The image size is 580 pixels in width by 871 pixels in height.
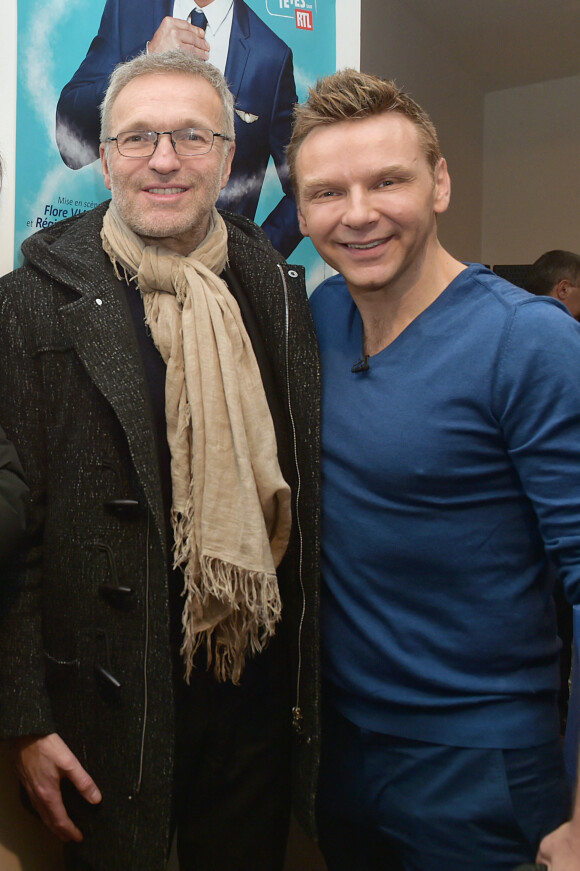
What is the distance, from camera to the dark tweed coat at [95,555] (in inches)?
48.5

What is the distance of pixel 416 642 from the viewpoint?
1.20 metres

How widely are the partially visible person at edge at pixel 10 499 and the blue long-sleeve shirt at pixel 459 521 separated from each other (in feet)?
1.70

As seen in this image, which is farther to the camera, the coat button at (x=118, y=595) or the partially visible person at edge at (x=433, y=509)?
the coat button at (x=118, y=595)

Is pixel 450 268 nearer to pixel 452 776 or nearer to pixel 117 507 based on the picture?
pixel 117 507

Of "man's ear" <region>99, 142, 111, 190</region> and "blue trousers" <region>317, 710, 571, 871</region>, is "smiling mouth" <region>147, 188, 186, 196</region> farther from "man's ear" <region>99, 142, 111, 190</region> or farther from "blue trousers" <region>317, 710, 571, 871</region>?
"blue trousers" <region>317, 710, 571, 871</region>

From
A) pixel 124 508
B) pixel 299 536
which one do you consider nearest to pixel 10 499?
pixel 124 508

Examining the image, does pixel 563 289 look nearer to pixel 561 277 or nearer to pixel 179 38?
pixel 561 277

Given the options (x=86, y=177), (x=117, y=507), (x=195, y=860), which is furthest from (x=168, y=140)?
(x=195, y=860)

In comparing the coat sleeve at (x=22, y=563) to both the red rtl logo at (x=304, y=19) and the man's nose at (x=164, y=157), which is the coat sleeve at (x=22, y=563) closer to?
the man's nose at (x=164, y=157)

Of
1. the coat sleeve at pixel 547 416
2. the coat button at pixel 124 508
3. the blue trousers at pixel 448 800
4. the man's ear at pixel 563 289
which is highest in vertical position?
the man's ear at pixel 563 289

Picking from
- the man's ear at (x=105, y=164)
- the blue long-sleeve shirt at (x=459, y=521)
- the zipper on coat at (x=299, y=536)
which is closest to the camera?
the blue long-sleeve shirt at (x=459, y=521)

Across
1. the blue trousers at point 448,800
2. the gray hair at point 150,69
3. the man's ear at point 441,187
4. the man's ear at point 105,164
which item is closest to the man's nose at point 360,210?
the man's ear at point 441,187

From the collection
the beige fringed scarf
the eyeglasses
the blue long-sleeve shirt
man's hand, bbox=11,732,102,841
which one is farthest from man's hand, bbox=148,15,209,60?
man's hand, bbox=11,732,102,841

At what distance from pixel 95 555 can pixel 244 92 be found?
1172mm
